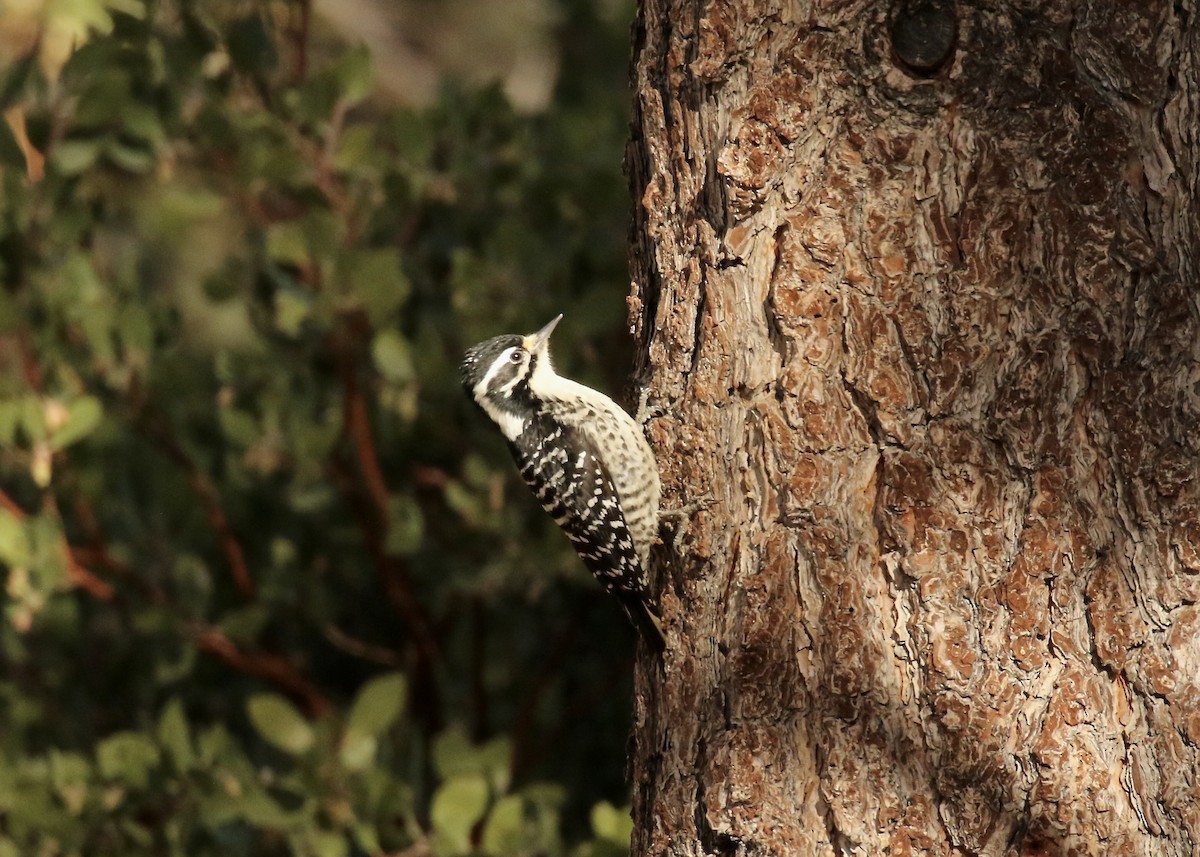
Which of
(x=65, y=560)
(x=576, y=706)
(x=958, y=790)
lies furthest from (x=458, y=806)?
(x=958, y=790)

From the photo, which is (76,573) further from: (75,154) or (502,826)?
(502,826)

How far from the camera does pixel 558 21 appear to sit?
6.36m

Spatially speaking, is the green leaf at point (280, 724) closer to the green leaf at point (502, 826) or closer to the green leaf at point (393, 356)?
the green leaf at point (502, 826)

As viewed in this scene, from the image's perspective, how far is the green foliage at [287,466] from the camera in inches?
173

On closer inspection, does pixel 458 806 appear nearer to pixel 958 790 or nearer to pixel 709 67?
pixel 958 790

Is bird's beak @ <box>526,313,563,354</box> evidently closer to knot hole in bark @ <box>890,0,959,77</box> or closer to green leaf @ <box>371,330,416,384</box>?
green leaf @ <box>371,330,416,384</box>

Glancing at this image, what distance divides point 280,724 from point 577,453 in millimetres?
1311

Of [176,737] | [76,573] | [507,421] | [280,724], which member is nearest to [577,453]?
[507,421]

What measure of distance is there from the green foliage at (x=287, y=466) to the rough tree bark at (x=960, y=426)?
1.48 meters

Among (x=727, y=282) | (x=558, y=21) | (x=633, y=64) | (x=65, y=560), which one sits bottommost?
(x=65, y=560)

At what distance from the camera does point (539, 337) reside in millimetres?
4418

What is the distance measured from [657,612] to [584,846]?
1.15m

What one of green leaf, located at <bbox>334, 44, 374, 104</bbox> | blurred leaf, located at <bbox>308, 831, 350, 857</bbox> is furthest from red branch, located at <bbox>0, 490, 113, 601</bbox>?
green leaf, located at <bbox>334, 44, 374, 104</bbox>

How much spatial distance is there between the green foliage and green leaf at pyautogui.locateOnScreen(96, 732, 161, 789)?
1cm
